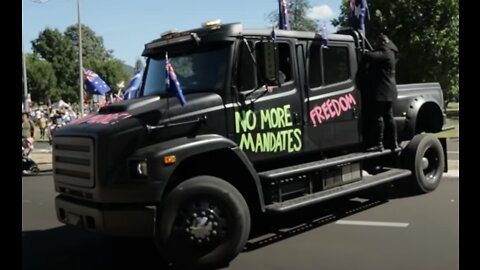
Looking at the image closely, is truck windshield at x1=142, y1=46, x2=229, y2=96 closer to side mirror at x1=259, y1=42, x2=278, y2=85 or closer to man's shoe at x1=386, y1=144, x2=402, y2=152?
side mirror at x1=259, y1=42, x2=278, y2=85

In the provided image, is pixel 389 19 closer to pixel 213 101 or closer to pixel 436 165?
pixel 436 165

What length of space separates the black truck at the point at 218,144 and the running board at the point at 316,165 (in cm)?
2

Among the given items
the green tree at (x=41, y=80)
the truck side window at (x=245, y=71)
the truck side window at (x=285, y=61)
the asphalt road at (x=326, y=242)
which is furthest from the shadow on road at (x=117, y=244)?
the green tree at (x=41, y=80)

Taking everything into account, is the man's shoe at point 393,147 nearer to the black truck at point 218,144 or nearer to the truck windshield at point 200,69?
the black truck at point 218,144

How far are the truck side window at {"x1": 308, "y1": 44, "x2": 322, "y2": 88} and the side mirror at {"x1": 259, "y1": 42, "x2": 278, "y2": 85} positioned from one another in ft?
3.16

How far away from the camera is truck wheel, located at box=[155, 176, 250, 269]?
4.95 metres

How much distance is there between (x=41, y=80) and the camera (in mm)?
69562

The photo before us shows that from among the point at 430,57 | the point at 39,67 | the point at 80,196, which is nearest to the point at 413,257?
the point at 80,196

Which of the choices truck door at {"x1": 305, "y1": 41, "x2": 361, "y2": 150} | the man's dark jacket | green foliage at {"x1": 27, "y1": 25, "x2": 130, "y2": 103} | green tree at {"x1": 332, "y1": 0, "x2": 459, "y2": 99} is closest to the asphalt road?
truck door at {"x1": 305, "y1": 41, "x2": 361, "y2": 150}

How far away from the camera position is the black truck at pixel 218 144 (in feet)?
16.0

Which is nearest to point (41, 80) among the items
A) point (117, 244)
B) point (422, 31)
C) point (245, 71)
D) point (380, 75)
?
point (422, 31)

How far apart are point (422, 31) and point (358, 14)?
76.2ft

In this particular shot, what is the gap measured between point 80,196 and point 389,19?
27.4 meters

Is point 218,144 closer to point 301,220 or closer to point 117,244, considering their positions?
point 117,244
